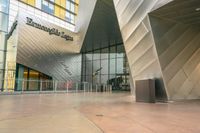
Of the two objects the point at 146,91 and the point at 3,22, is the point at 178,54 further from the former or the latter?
the point at 3,22

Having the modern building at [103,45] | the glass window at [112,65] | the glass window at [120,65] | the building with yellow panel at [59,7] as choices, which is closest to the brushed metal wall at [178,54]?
the modern building at [103,45]

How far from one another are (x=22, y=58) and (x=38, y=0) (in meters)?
13.8

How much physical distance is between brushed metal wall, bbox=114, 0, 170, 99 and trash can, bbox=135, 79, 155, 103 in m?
0.58

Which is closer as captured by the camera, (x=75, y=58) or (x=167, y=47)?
(x=167, y=47)

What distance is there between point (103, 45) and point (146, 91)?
2105 centimetres

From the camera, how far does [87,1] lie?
2206 cm

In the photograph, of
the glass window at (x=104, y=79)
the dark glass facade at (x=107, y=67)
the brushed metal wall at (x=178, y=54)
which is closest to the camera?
the brushed metal wall at (x=178, y=54)

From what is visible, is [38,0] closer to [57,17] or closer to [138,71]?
[57,17]

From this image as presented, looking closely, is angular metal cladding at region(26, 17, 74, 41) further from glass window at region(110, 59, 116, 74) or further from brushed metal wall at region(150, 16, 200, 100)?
brushed metal wall at region(150, 16, 200, 100)

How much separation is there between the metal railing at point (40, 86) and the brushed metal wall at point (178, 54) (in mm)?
13885

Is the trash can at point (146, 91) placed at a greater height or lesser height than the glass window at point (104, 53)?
lesser

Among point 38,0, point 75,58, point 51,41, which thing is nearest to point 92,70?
point 75,58

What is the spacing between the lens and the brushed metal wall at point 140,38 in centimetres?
1084

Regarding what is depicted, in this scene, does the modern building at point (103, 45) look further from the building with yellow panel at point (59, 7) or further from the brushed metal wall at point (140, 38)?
the building with yellow panel at point (59, 7)
